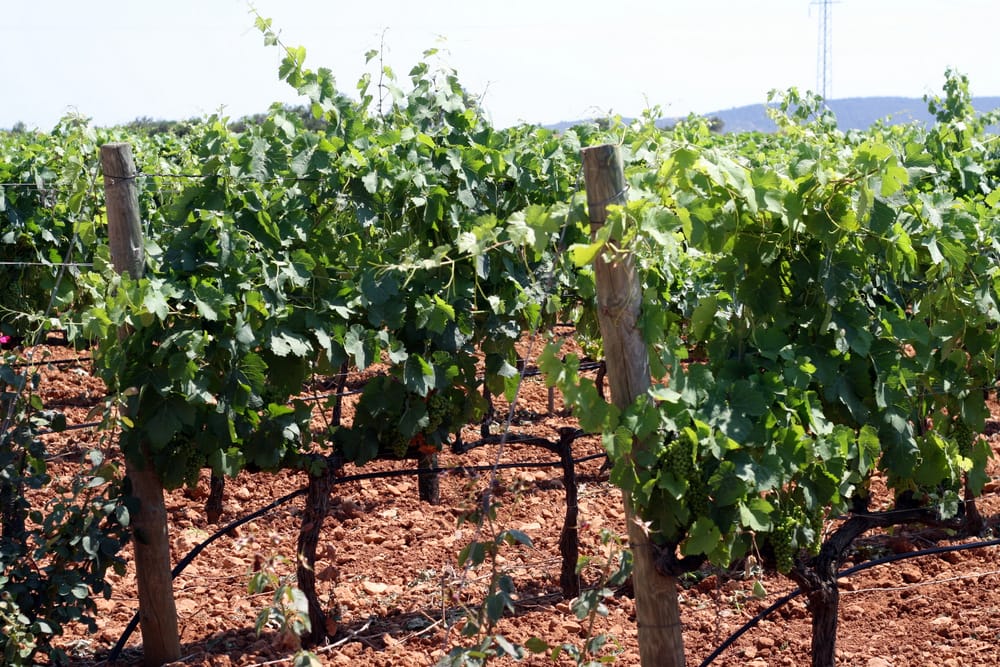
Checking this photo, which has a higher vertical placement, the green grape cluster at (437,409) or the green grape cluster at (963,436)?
the green grape cluster at (437,409)

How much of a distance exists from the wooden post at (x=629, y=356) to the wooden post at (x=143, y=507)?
1.71 m

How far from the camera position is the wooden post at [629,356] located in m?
2.36

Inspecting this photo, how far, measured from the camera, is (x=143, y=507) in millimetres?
3543

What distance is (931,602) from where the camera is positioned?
401 cm

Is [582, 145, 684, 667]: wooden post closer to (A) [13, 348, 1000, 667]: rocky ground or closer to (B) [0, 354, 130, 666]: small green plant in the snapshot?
(A) [13, 348, 1000, 667]: rocky ground

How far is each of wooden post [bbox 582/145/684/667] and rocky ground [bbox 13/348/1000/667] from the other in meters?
0.35

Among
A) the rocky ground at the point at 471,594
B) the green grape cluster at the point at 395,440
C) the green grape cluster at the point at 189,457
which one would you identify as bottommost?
the rocky ground at the point at 471,594

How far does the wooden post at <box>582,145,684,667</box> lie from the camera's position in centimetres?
236

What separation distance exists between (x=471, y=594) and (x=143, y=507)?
4.68ft

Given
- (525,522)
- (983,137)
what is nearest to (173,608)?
(525,522)

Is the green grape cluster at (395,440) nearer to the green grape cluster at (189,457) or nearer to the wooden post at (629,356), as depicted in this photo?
the green grape cluster at (189,457)

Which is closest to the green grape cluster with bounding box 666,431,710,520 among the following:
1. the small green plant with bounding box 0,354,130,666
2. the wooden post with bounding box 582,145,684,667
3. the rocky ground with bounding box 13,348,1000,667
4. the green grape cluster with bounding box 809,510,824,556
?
the wooden post with bounding box 582,145,684,667

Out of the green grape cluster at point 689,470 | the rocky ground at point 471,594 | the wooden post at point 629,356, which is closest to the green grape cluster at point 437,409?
the rocky ground at point 471,594

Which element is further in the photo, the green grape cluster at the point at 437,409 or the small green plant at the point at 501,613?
the green grape cluster at the point at 437,409
